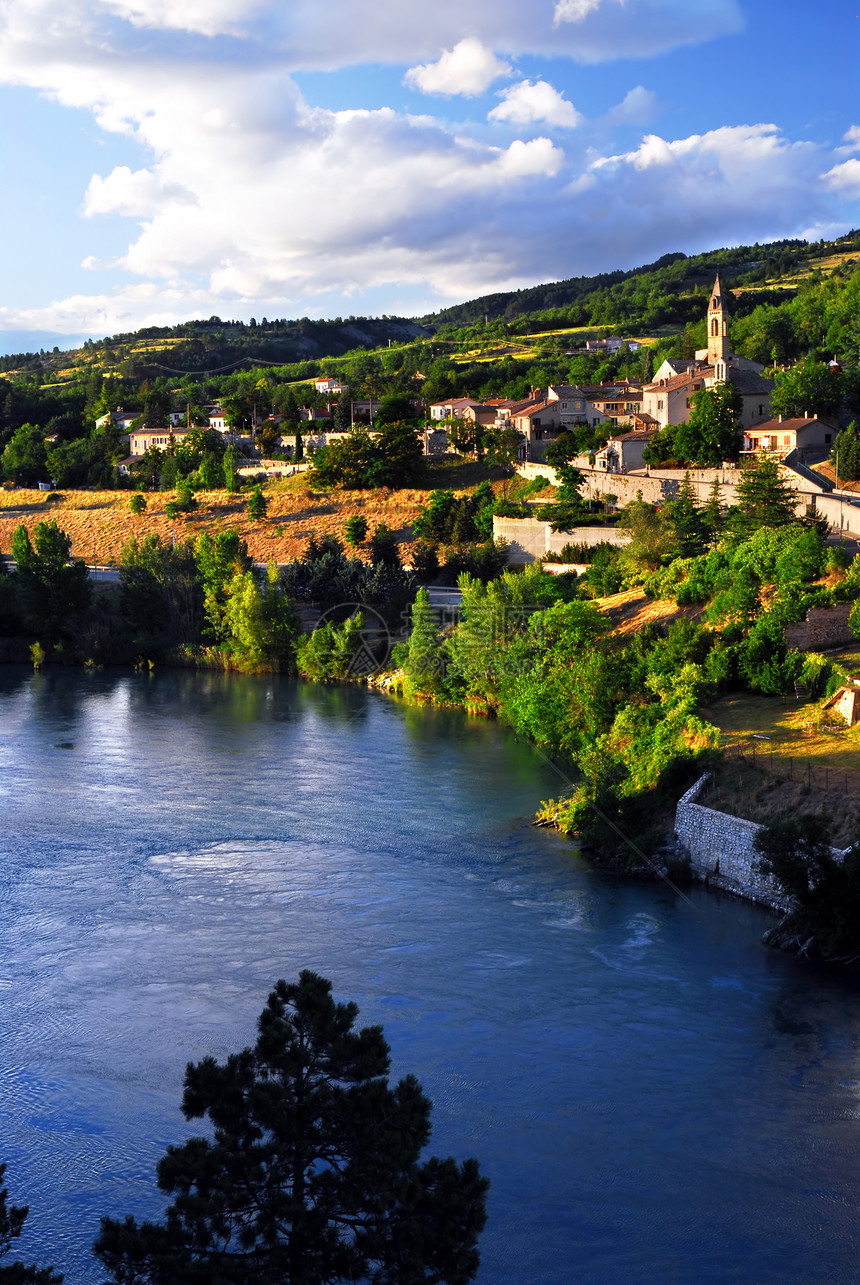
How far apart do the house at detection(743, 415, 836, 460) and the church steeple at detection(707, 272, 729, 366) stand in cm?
1013

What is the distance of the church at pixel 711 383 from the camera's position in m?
46.2

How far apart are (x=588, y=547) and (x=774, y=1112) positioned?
86.6 ft

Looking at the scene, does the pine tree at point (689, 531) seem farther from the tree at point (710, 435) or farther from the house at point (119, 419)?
the house at point (119, 419)

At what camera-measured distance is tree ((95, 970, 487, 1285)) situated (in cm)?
709

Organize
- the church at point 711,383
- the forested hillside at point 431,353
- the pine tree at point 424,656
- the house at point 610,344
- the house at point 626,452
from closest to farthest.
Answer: the pine tree at point 424,656, the house at point 626,452, the church at point 711,383, the forested hillside at point 431,353, the house at point 610,344

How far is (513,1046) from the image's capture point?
13.0m

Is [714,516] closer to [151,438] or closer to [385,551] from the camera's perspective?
[385,551]

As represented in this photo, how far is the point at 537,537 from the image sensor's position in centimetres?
3900

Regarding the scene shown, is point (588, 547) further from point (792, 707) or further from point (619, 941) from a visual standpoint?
point (619, 941)

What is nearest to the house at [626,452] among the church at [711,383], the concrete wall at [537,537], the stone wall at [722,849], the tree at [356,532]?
the church at [711,383]

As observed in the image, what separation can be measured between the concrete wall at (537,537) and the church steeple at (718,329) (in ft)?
57.0

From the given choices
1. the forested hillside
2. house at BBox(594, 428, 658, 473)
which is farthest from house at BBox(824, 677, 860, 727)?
the forested hillside

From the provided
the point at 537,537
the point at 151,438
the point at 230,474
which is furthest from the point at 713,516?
the point at 151,438

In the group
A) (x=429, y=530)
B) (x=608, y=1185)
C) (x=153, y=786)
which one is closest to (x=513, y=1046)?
(x=608, y=1185)
